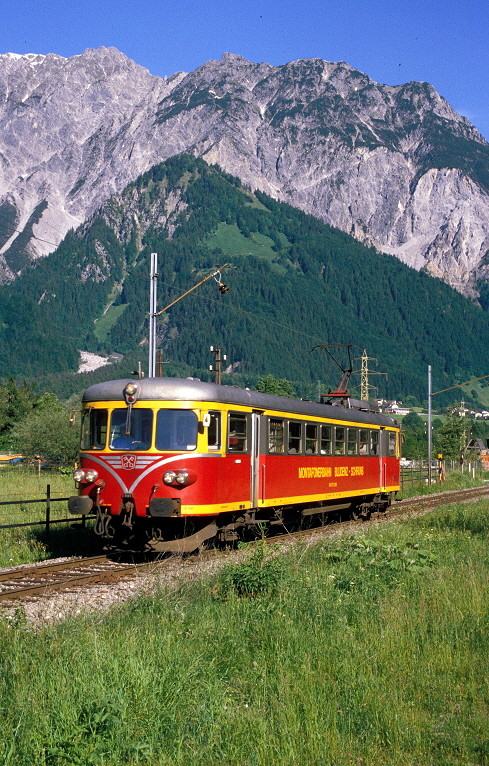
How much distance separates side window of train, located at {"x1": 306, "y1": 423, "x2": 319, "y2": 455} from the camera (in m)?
21.0

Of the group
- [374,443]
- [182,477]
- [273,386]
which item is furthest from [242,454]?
[273,386]

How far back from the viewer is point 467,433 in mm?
90250

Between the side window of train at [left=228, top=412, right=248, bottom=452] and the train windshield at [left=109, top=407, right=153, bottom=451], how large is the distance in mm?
1798

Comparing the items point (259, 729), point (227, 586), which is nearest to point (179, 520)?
point (227, 586)

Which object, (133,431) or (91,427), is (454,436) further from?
(133,431)

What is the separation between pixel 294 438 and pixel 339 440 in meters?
3.59

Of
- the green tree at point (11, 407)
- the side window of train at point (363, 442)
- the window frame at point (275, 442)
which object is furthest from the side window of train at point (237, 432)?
the green tree at point (11, 407)

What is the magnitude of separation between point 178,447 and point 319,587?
534 centimetres

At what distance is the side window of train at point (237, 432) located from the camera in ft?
55.2

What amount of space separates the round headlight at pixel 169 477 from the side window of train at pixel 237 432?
1.72 m

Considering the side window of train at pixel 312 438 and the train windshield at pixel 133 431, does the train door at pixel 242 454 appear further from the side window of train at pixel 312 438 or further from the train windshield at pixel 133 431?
the side window of train at pixel 312 438

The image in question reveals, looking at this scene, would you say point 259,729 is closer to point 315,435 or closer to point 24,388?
point 315,435

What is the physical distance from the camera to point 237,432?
677 inches

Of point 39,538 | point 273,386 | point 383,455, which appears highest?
point 273,386
